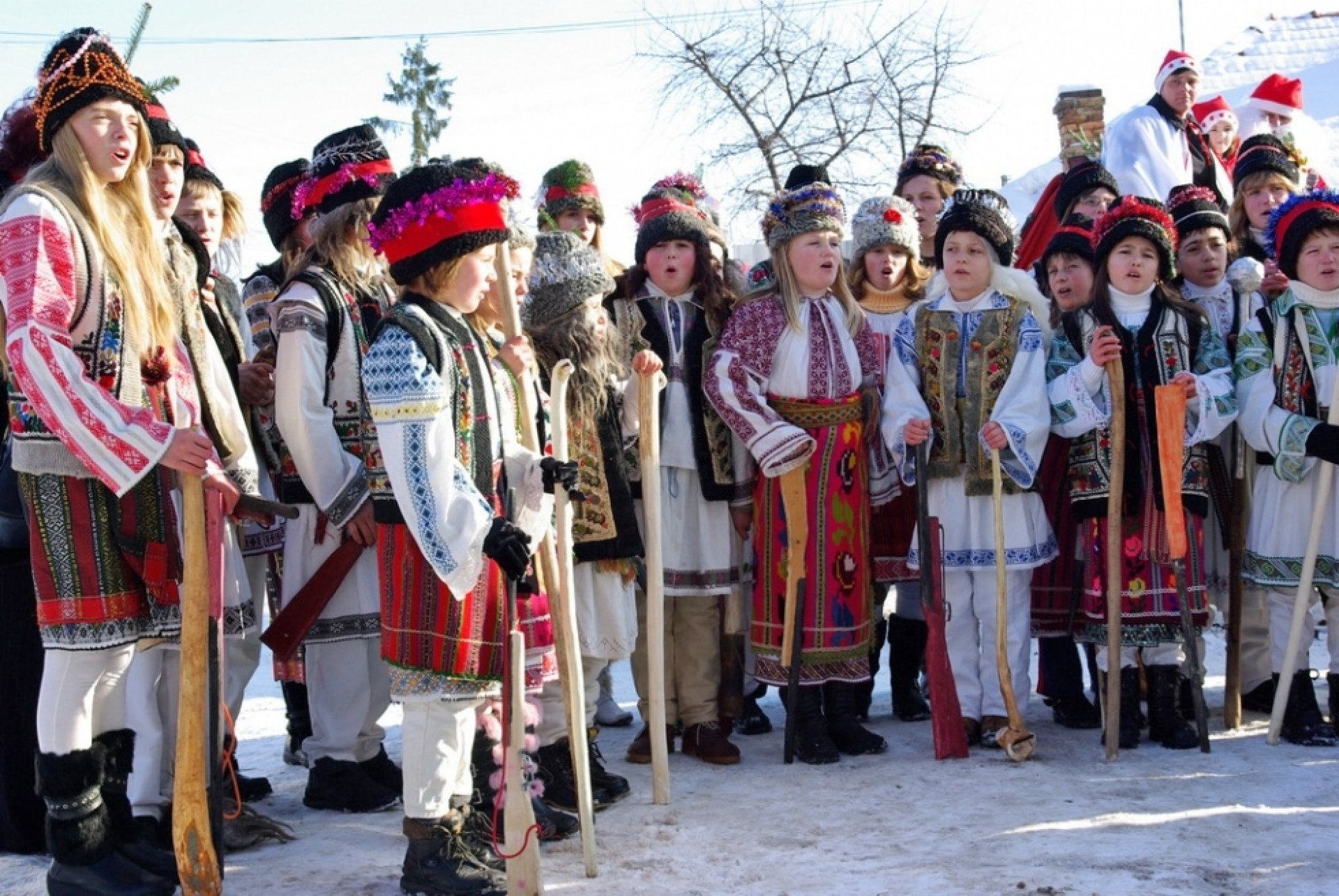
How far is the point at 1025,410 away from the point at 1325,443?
1.01 meters

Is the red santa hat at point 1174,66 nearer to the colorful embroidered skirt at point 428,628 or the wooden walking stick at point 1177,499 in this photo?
the wooden walking stick at point 1177,499

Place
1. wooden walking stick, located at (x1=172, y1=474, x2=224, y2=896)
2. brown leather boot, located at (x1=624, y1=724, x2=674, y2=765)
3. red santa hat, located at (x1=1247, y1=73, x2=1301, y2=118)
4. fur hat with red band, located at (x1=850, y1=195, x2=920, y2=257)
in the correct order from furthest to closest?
red santa hat, located at (x1=1247, y1=73, x2=1301, y2=118), fur hat with red band, located at (x1=850, y1=195, x2=920, y2=257), brown leather boot, located at (x1=624, y1=724, x2=674, y2=765), wooden walking stick, located at (x1=172, y1=474, x2=224, y2=896)

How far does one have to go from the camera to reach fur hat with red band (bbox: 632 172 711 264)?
5082 mm

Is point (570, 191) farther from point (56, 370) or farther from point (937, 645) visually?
point (56, 370)

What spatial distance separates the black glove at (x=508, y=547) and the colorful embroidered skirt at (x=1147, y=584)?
2.60m

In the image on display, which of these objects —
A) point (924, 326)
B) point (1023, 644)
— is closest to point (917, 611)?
point (1023, 644)

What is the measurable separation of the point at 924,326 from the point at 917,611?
1186mm

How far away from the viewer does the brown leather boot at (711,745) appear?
4.90 metres

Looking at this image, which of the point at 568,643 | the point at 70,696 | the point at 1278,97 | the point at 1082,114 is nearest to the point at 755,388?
the point at 568,643

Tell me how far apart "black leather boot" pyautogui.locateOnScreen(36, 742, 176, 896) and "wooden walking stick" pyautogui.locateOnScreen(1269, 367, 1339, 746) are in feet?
12.3

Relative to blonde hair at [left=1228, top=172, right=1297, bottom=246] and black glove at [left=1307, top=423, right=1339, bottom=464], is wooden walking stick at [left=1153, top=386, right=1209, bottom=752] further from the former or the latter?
blonde hair at [left=1228, top=172, right=1297, bottom=246]

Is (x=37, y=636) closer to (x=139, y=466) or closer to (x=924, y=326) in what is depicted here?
(x=139, y=466)

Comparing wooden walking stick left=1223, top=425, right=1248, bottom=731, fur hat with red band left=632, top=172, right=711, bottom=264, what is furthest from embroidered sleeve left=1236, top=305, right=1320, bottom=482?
fur hat with red band left=632, top=172, right=711, bottom=264

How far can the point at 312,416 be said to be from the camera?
164 inches
